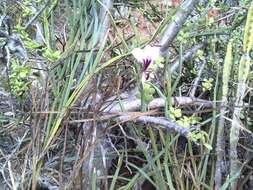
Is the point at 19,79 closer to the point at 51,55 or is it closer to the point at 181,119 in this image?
the point at 51,55

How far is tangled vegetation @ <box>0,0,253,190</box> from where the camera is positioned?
1169mm

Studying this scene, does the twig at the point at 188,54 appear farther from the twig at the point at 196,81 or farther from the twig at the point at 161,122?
the twig at the point at 161,122

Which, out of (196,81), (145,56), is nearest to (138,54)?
(145,56)

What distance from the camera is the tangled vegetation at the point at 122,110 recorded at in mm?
1169

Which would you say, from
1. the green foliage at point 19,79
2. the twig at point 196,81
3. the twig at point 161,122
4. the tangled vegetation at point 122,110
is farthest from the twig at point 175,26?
the green foliage at point 19,79

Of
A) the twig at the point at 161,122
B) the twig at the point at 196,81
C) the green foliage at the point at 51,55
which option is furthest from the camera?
the twig at the point at 196,81

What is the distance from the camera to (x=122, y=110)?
1216 mm

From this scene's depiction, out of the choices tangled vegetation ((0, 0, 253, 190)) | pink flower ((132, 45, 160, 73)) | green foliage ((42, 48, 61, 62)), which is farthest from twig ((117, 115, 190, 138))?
green foliage ((42, 48, 61, 62))

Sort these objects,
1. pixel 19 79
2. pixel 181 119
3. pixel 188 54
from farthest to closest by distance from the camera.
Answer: pixel 188 54 → pixel 19 79 → pixel 181 119

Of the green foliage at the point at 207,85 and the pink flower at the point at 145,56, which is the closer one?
the pink flower at the point at 145,56

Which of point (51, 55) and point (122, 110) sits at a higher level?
point (51, 55)

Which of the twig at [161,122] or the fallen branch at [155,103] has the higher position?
the fallen branch at [155,103]

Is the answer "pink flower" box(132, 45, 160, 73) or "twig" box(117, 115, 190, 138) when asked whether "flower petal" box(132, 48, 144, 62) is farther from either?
"twig" box(117, 115, 190, 138)

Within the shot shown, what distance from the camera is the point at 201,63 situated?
1431 mm
